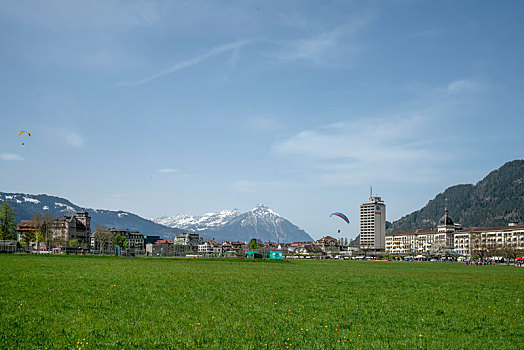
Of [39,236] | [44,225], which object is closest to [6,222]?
[44,225]

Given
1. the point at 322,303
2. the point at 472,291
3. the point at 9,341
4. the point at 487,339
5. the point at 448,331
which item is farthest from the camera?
the point at 472,291

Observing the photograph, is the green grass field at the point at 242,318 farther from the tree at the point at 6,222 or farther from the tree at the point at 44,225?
the tree at the point at 44,225

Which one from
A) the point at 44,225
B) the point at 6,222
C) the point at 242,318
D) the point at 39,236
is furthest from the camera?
the point at 39,236

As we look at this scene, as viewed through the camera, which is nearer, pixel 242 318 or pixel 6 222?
pixel 242 318

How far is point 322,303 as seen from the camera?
77.7 feet

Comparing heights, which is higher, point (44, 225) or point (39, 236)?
point (44, 225)

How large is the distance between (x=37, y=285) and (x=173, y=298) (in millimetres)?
8934

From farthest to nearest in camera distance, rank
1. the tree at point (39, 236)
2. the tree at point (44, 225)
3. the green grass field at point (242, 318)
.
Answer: the tree at point (39, 236), the tree at point (44, 225), the green grass field at point (242, 318)

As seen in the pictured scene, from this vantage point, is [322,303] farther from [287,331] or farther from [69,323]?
[69,323]

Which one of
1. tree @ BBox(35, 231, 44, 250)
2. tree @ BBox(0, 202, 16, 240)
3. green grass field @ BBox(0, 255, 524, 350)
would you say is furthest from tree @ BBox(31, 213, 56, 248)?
green grass field @ BBox(0, 255, 524, 350)

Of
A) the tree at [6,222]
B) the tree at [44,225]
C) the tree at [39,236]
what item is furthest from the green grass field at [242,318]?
the tree at [39,236]

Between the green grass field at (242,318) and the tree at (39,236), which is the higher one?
the green grass field at (242,318)

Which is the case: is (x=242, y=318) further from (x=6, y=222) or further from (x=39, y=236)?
(x=39, y=236)

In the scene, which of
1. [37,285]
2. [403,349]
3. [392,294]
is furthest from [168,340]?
[392,294]
